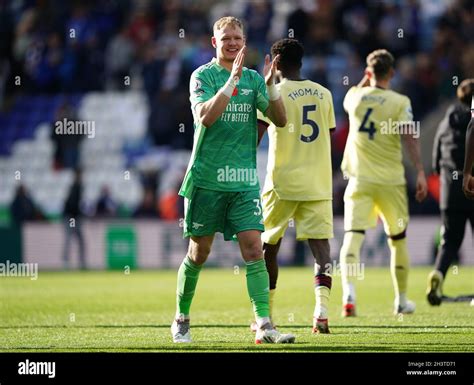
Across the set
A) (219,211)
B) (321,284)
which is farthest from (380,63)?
(219,211)

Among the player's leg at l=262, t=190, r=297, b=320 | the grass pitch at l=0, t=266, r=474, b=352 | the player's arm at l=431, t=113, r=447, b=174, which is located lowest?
the grass pitch at l=0, t=266, r=474, b=352

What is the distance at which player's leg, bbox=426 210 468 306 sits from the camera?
506 inches

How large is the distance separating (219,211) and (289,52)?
1.89m

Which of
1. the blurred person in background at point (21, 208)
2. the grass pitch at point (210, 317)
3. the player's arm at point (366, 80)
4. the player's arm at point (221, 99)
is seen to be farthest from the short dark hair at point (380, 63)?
the blurred person in background at point (21, 208)

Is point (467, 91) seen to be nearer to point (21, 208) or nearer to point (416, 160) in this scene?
point (416, 160)

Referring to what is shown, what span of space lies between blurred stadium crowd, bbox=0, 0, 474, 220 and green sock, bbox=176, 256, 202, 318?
14.1 m

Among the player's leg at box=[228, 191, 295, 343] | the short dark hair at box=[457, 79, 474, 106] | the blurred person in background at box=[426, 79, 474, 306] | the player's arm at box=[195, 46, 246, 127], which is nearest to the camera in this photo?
the player's arm at box=[195, 46, 246, 127]

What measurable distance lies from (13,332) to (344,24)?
17.2m

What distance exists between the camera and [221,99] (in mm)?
8617

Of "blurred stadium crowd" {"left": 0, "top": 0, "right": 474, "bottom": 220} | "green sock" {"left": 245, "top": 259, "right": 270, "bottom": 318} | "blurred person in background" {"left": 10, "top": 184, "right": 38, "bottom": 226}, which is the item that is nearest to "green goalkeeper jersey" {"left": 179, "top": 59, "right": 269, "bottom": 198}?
"green sock" {"left": 245, "top": 259, "right": 270, "bottom": 318}

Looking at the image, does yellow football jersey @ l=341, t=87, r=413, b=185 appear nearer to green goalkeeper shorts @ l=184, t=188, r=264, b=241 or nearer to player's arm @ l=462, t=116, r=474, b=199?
player's arm @ l=462, t=116, r=474, b=199

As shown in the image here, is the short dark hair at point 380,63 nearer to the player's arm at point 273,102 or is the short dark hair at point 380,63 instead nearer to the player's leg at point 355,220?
the player's leg at point 355,220

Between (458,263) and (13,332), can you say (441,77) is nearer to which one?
(458,263)
